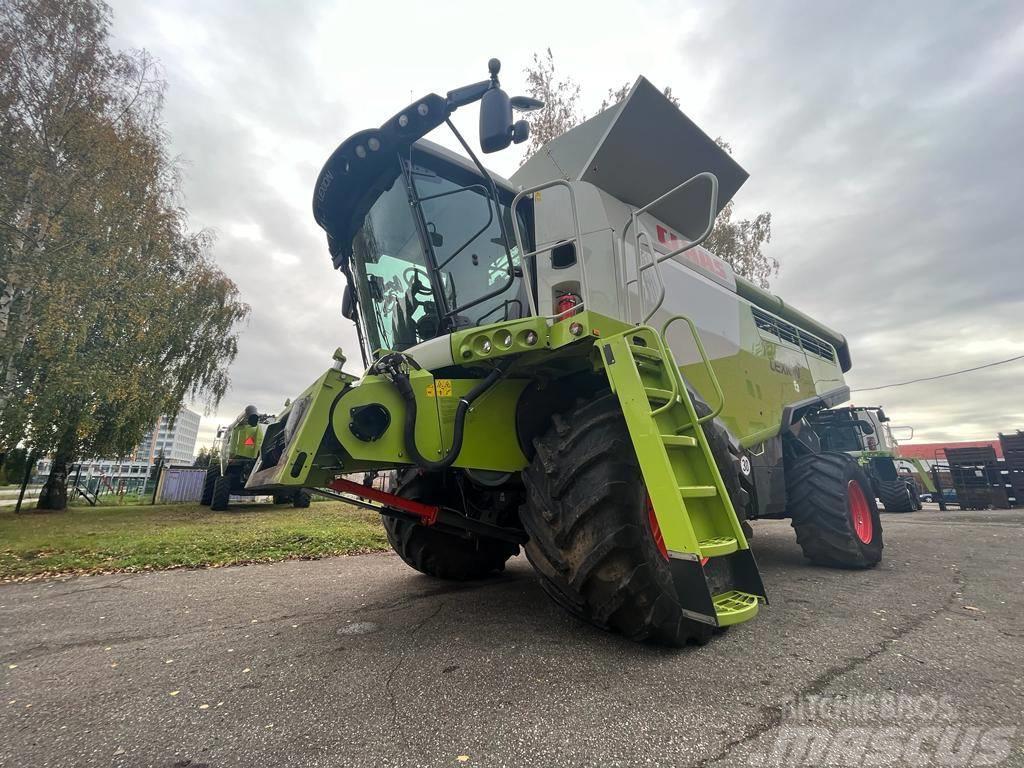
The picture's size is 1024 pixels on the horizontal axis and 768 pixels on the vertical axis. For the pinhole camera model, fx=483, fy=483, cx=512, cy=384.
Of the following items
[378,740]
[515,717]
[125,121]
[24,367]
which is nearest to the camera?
[378,740]

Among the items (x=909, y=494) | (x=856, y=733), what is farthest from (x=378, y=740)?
(x=909, y=494)

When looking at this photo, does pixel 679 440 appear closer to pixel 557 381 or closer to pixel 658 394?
pixel 658 394

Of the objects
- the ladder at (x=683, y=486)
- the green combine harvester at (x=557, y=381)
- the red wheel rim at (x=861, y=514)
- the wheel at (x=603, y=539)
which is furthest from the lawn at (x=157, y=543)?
the red wheel rim at (x=861, y=514)

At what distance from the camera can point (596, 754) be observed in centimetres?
156

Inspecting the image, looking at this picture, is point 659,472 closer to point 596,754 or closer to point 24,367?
point 596,754

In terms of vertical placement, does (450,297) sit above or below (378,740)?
above

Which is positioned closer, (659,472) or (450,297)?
(659,472)

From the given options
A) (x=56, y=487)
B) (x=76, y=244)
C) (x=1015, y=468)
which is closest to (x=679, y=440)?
(x=76, y=244)

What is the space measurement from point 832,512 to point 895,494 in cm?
1195

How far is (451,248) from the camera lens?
124 inches

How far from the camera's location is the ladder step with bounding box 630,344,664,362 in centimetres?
255

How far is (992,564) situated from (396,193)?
6.76 m

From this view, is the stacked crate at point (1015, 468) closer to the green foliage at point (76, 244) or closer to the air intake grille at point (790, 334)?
the air intake grille at point (790, 334)

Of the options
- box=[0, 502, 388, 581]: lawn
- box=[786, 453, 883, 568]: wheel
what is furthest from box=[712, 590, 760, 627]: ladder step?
box=[0, 502, 388, 581]: lawn
